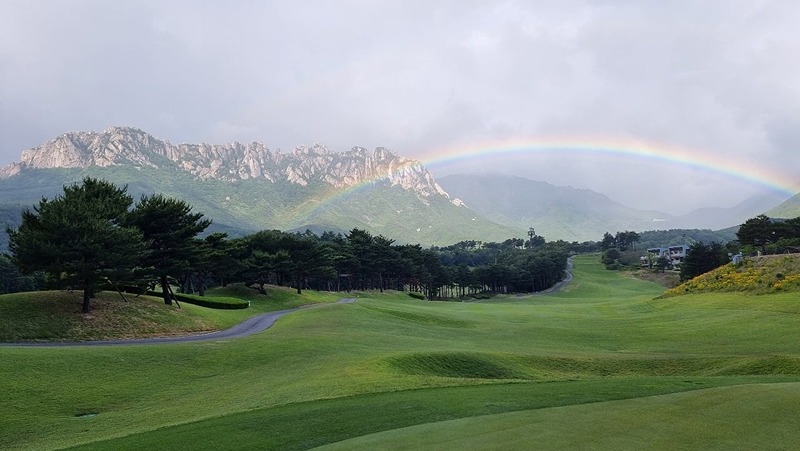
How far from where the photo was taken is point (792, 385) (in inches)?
564

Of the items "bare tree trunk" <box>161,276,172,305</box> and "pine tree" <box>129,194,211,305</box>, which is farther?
"pine tree" <box>129,194,211,305</box>

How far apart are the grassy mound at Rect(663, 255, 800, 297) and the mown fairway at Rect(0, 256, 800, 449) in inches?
486

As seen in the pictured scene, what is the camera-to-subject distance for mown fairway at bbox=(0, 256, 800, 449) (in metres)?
11.1

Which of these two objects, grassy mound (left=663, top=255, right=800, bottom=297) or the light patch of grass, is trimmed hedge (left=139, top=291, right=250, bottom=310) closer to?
the light patch of grass

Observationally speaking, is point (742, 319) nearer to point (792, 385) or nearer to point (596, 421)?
point (792, 385)

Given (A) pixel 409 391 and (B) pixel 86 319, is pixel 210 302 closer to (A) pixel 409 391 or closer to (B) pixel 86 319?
(B) pixel 86 319

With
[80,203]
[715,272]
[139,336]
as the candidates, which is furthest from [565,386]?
[715,272]

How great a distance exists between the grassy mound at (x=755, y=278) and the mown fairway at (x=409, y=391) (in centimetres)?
1234

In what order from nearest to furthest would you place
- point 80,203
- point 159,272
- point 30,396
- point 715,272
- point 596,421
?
point 596,421 < point 30,396 < point 80,203 < point 159,272 < point 715,272

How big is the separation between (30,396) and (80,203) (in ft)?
75.7

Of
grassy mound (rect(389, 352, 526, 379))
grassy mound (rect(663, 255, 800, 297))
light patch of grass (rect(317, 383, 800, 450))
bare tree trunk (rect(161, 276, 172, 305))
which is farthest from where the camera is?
grassy mound (rect(663, 255, 800, 297))

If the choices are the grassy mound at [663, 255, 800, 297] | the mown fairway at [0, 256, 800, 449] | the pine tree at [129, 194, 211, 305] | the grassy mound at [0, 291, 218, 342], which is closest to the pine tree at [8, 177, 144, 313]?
the grassy mound at [0, 291, 218, 342]

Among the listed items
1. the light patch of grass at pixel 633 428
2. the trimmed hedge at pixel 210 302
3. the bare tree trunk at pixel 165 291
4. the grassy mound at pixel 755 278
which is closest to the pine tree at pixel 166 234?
the bare tree trunk at pixel 165 291

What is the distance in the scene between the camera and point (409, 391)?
17594mm
